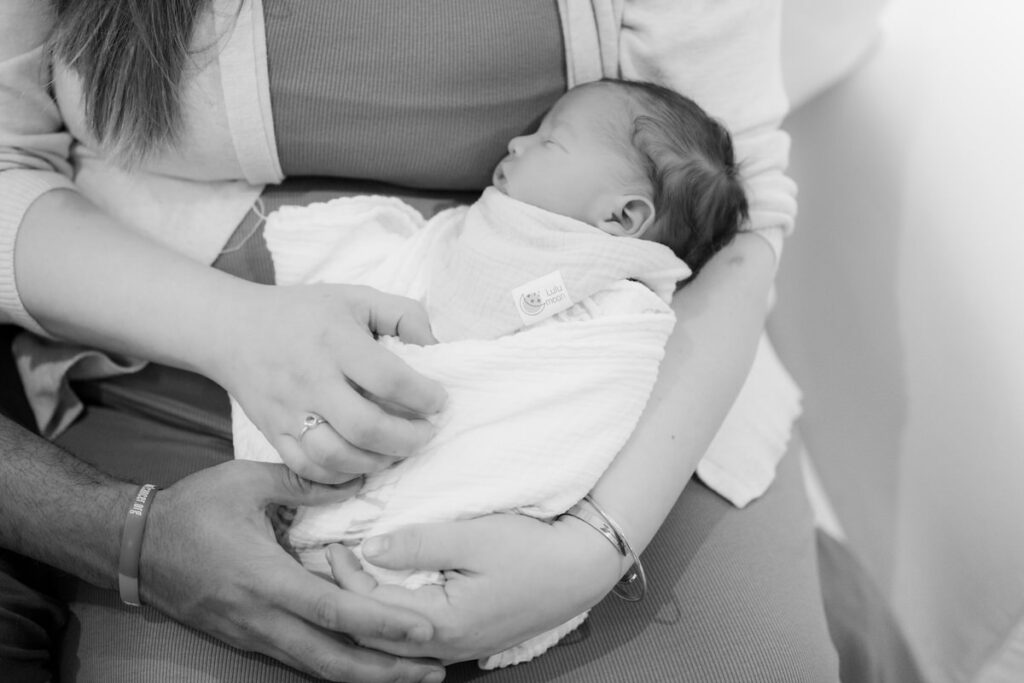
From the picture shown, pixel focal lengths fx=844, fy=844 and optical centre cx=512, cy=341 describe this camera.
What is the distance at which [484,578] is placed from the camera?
2.28 feet

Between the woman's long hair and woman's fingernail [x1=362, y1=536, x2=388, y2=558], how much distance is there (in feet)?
1.48

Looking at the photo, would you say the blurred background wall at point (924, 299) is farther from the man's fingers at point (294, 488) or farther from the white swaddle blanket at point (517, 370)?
the man's fingers at point (294, 488)

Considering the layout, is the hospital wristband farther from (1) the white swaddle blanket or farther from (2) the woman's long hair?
(2) the woman's long hair

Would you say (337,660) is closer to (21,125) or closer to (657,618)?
(657,618)

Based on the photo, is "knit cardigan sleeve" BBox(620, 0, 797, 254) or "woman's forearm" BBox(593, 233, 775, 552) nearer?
"woman's forearm" BBox(593, 233, 775, 552)

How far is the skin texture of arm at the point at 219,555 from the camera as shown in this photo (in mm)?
683

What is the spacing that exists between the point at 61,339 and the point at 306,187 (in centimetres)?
31

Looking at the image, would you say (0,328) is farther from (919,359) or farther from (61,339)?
(919,359)

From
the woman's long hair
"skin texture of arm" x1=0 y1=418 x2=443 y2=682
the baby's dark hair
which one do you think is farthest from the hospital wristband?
the baby's dark hair

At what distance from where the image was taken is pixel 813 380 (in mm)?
1451

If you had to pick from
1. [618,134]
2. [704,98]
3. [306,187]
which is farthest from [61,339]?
[704,98]

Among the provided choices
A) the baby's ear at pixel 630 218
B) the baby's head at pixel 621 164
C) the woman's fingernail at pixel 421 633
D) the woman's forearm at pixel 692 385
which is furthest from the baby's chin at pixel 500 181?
the woman's fingernail at pixel 421 633

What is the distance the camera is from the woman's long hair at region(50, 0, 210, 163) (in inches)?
30.6

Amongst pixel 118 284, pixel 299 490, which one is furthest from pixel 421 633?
pixel 118 284
